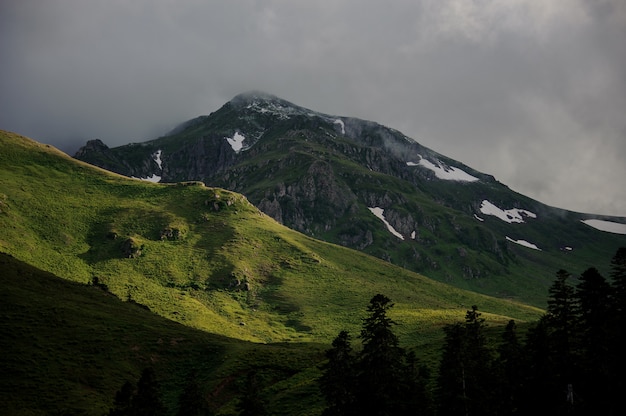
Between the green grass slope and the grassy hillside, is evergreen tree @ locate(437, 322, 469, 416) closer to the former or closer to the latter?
the green grass slope

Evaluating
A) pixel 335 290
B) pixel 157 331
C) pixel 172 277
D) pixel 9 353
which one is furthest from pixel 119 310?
pixel 335 290

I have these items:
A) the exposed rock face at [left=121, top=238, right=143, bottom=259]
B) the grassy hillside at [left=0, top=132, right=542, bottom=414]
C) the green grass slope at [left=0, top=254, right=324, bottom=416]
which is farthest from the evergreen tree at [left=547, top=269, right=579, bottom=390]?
the exposed rock face at [left=121, top=238, right=143, bottom=259]

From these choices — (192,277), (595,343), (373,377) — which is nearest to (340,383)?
(373,377)

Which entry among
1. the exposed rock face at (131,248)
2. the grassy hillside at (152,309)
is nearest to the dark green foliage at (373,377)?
the grassy hillside at (152,309)

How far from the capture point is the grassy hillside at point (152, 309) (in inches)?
3103

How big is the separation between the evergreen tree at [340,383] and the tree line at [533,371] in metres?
0.09

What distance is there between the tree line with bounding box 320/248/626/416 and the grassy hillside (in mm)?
27108

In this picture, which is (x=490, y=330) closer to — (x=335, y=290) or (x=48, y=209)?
(x=335, y=290)

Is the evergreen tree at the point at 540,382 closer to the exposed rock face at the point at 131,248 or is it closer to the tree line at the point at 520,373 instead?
the tree line at the point at 520,373

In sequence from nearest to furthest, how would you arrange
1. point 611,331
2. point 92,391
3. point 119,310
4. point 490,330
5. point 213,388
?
point 611,331
point 92,391
point 213,388
point 490,330
point 119,310

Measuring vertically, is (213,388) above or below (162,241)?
below

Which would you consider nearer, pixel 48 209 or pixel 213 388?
pixel 213 388

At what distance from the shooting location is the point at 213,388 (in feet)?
273

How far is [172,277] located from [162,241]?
29844 millimetres
